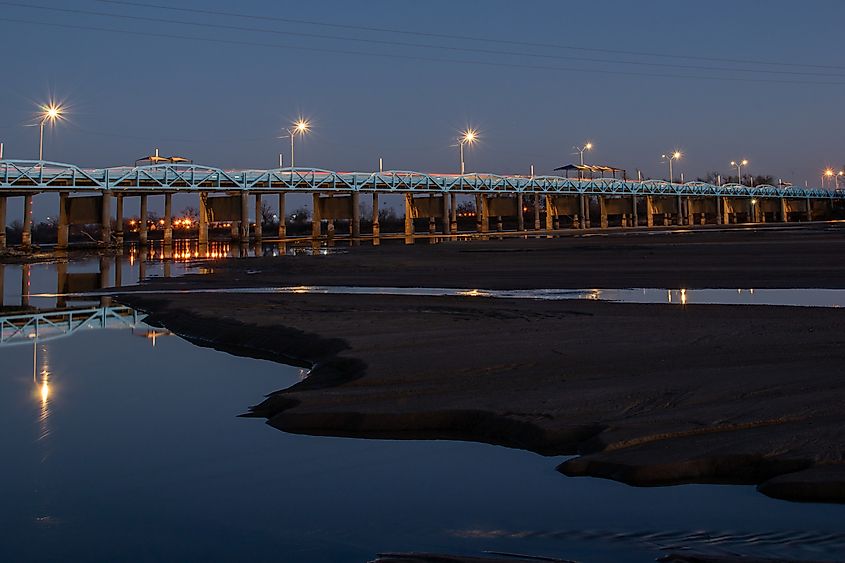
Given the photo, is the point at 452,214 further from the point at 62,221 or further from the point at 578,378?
the point at 578,378

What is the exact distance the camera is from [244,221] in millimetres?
73625

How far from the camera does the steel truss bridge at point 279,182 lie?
60.2m

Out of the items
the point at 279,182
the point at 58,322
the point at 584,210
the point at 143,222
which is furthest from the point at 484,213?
the point at 58,322

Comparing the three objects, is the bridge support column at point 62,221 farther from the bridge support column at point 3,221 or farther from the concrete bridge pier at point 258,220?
the concrete bridge pier at point 258,220

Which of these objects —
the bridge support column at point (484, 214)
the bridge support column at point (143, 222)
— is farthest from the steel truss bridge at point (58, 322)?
the bridge support column at point (484, 214)

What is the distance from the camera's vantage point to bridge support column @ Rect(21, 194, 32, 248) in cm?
5886

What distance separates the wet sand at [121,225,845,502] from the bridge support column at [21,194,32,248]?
45.4 metres

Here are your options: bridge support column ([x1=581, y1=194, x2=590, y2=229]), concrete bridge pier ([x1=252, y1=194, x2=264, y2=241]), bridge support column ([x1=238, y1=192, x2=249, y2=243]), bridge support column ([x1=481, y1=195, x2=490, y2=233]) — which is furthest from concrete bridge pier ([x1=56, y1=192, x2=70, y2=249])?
bridge support column ([x1=581, y1=194, x2=590, y2=229])

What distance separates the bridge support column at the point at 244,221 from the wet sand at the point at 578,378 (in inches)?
2161

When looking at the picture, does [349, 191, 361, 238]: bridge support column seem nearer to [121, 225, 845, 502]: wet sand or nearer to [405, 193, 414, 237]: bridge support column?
[405, 193, 414, 237]: bridge support column

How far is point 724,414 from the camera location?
658cm

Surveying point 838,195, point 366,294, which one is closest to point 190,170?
point 366,294

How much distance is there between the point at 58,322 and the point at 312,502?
469 inches

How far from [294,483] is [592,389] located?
2787 millimetres
